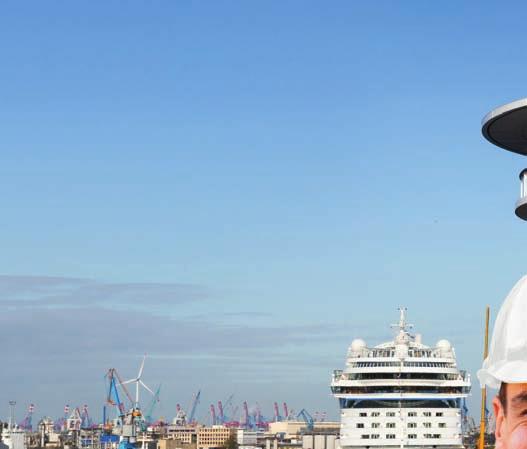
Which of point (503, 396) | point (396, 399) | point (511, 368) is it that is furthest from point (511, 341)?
point (396, 399)

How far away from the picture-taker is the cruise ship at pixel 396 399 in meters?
93.2

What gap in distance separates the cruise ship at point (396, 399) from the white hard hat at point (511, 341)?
91.2 meters

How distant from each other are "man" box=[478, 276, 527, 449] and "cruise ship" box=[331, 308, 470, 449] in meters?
91.1

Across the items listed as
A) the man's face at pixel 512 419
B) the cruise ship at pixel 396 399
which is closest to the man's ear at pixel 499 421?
the man's face at pixel 512 419

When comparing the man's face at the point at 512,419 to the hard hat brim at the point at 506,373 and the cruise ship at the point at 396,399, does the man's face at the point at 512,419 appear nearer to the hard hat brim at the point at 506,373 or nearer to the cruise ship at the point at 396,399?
the hard hat brim at the point at 506,373

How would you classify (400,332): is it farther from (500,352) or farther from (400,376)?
(500,352)

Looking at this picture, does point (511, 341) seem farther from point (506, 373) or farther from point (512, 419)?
point (512, 419)

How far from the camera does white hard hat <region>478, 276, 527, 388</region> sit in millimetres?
2383

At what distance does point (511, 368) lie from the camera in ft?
7.97

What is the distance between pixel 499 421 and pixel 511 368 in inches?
7.2

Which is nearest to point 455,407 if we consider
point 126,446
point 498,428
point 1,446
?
point 1,446

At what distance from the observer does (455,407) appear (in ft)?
314

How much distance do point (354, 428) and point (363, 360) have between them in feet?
17.5

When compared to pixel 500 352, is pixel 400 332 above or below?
above
